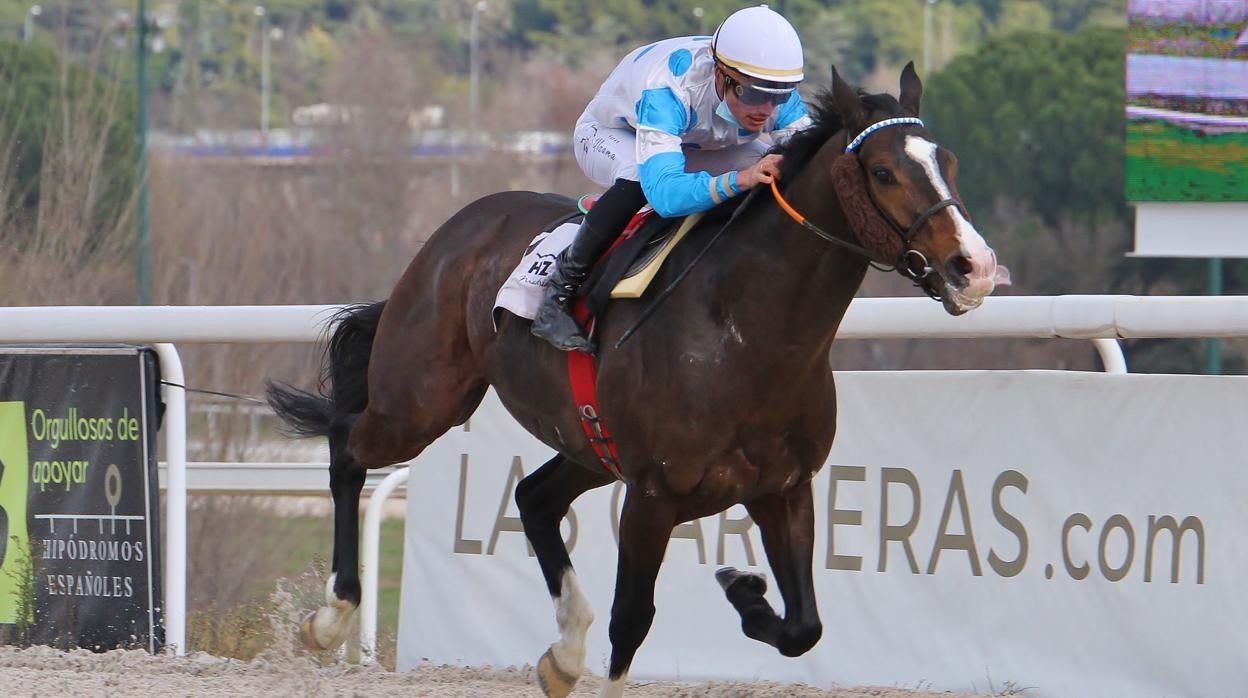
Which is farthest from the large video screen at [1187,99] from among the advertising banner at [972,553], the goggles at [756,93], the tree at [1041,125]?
the tree at [1041,125]

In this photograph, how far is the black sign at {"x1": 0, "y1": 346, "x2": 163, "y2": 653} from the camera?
19.4 ft

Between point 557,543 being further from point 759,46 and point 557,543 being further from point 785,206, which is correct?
point 759,46

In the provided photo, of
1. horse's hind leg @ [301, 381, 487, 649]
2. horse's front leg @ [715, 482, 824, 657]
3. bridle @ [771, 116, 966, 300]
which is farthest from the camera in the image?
horse's hind leg @ [301, 381, 487, 649]

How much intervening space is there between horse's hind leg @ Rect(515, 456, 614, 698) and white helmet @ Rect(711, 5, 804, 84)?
1264 millimetres

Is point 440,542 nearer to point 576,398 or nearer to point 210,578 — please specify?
point 576,398

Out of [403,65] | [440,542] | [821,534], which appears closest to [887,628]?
[821,534]

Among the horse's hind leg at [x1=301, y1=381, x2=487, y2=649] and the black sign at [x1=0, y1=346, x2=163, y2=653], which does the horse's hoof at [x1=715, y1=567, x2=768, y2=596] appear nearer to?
the horse's hind leg at [x1=301, y1=381, x2=487, y2=649]

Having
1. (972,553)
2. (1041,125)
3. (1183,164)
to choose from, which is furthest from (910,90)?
(1041,125)

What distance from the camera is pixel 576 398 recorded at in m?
4.68

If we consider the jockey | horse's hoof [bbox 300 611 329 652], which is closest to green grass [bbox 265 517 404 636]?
horse's hoof [bbox 300 611 329 652]

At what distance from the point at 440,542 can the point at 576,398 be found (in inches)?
50.2

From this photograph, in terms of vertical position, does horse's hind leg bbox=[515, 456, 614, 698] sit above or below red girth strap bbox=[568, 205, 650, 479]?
below

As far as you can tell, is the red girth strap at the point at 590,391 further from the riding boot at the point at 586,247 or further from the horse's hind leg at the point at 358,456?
the horse's hind leg at the point at 358,456

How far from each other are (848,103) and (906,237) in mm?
384
